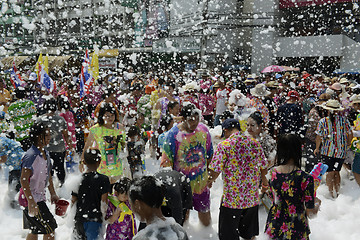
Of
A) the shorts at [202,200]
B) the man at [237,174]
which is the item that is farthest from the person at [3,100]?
the man at [237,174]

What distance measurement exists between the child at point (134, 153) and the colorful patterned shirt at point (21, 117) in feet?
5.78

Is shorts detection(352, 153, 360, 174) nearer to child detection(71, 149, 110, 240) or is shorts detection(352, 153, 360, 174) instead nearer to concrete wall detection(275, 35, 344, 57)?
child detection(71, 149, 110, 240)

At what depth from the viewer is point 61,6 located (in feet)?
132

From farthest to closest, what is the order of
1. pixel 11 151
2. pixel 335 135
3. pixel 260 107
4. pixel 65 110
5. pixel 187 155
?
pixel 260 107
pixel 65 110
pixel 335 135
pixel 11 151
pixel 187 155

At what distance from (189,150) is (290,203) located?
124 cm

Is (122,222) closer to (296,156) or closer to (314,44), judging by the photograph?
(296,156)

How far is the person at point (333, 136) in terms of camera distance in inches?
195

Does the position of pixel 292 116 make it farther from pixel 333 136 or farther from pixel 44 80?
pixel 44 80

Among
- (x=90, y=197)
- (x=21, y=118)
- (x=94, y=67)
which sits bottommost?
(x=90, y=197)

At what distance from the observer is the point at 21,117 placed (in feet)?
17.5

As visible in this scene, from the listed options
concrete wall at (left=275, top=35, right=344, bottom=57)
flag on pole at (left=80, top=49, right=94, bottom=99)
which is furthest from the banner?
flag on pole at (left=80, top=49, right=94, bottom=99)

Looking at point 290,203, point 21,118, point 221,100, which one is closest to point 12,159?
point 21,118

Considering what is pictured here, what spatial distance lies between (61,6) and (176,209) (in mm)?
42659

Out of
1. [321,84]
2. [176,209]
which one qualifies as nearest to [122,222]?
[176,209]
